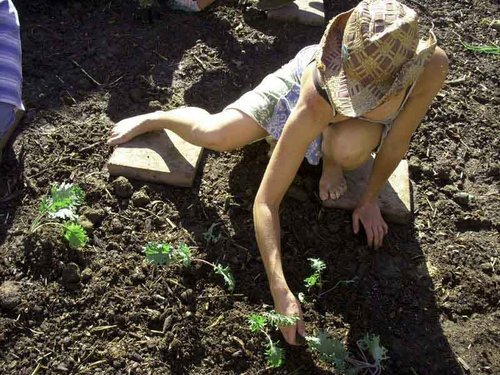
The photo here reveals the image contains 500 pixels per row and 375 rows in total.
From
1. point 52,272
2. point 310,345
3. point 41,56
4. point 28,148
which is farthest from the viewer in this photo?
point 41,56

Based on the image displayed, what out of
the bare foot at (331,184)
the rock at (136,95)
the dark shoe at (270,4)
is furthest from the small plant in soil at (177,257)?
the dark shoe at (270,4)

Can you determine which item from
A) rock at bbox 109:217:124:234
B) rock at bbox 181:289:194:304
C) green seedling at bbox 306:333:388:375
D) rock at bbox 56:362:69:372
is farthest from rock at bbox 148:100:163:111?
green seedling at bbox 306:333:388:375

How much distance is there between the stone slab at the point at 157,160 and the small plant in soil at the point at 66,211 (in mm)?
406

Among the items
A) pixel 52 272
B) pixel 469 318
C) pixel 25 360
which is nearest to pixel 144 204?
pixel 52 272

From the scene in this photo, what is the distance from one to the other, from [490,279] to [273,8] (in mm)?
2321

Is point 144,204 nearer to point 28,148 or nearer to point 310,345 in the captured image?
point 28,148

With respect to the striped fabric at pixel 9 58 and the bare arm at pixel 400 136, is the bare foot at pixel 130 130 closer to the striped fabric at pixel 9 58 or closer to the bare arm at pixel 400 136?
the striped fabric at pixel 9 58

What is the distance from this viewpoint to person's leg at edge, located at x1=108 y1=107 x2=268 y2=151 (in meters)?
3.08

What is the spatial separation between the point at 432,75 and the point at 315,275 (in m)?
1.00

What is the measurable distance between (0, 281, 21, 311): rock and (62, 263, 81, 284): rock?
20 cm

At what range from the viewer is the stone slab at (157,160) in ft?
10.3

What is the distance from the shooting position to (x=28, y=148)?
128 inches

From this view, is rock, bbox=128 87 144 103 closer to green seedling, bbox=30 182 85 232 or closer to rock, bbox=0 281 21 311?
green seedling, bbox=30 182 85 232

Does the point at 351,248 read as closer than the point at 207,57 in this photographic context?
Yes
